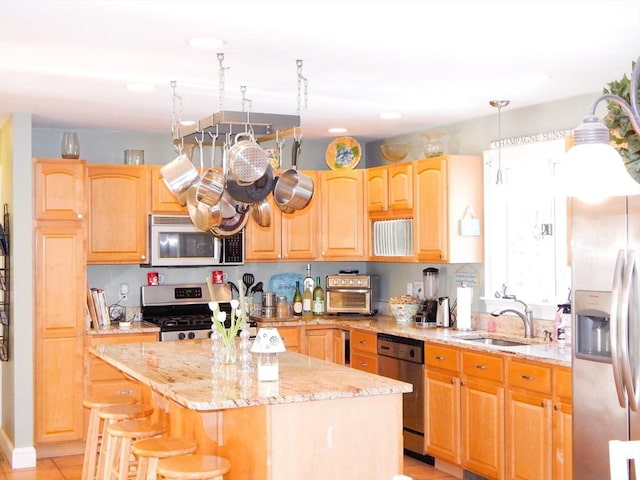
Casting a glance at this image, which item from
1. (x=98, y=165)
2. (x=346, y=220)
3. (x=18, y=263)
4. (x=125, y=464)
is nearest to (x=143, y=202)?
(x=98, y=165)

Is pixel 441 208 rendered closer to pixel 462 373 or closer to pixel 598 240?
pixel 462 373

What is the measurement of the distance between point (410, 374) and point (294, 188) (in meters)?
2.05

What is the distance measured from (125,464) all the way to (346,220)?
11.1 feet

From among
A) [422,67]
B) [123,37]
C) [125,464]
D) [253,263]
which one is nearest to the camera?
[123,37]

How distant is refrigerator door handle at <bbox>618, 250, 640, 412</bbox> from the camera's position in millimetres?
3623

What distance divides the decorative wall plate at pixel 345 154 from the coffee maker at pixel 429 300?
1146 mm

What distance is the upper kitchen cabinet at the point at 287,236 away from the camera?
6.98m

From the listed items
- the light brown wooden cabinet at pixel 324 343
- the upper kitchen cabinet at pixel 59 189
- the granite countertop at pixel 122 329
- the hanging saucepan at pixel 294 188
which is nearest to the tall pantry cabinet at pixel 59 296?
the upper kitchen cabinet at pixel 59 189

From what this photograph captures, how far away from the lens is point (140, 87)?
495cm

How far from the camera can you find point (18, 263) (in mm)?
5922

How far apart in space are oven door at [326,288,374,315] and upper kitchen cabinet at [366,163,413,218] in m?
→ 0.68

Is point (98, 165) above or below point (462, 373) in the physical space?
above

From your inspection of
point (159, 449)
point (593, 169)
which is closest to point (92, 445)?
point (159, 449)

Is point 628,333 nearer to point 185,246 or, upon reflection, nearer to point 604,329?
point 604,329
